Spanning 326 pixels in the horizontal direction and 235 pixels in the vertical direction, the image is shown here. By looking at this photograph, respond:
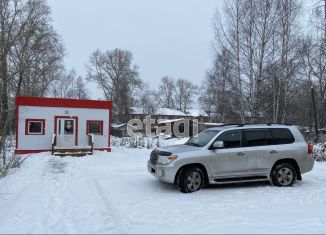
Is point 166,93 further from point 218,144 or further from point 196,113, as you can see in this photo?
point 218,144

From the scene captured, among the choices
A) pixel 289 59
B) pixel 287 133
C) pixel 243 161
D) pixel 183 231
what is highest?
pixel 289 59

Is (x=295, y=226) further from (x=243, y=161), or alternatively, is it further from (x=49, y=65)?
(x=49, y=65)

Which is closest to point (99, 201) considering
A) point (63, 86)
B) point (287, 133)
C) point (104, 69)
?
point (287, 133)

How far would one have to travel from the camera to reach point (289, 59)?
28766 millimetres

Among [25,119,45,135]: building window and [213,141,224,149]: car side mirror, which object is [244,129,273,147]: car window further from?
[25,119,45,135]: building window

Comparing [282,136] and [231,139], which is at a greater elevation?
[282,136]

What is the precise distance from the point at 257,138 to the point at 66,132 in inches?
666

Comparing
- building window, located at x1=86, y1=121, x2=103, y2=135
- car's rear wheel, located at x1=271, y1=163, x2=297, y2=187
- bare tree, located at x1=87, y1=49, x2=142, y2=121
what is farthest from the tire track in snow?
bare tree, located at x1=87, y1=49, x2=142, y2=121

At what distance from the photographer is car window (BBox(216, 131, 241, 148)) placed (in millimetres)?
11266

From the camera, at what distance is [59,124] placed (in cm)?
2570

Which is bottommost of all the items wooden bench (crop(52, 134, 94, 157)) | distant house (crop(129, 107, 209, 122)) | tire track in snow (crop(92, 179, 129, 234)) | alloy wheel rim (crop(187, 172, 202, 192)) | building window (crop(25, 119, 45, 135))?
tire track in snow (crop(92, 179, 129, 234))

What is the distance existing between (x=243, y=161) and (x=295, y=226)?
13.0 ft

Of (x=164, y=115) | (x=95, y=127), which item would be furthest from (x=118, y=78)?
(x=95, y=127)

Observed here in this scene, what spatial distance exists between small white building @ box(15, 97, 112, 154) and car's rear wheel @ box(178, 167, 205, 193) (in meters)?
14.7
